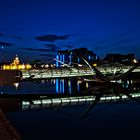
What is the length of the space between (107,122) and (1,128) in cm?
1806

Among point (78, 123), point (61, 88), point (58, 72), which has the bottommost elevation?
point (78, 123)

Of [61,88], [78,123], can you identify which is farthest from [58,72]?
[78,123]

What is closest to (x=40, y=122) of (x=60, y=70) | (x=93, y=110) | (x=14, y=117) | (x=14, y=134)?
(x=14, y=117)

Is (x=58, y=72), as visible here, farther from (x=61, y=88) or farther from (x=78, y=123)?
(x=78, y=123)

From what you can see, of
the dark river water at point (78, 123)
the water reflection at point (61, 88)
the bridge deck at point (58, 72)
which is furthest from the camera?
the water reflection at point (61, 88)

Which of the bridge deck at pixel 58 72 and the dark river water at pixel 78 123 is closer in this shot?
the dark river water at pixel 78 123

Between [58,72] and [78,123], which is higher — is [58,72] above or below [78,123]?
above

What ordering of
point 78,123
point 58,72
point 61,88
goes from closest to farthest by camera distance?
point 78,123 < point 58,72 < point 61,88

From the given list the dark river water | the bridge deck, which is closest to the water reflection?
the bridge deck

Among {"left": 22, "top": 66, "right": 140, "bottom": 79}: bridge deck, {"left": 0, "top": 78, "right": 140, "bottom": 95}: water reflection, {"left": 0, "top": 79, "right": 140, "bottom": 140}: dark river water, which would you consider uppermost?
{"left": 22, "top": 66, "right": 140, "bottom": 79}: bridge deck

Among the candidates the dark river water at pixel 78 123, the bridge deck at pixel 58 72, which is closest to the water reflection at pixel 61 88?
the bridge deck at pixel 58 72

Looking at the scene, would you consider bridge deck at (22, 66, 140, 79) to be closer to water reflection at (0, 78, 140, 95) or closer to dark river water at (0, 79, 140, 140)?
water reflection at (0, 78, 140, 95)

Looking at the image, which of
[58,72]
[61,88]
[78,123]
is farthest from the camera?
[61,88]

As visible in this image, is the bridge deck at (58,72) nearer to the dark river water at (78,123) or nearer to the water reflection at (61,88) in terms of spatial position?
the water reflection at (61,88)
